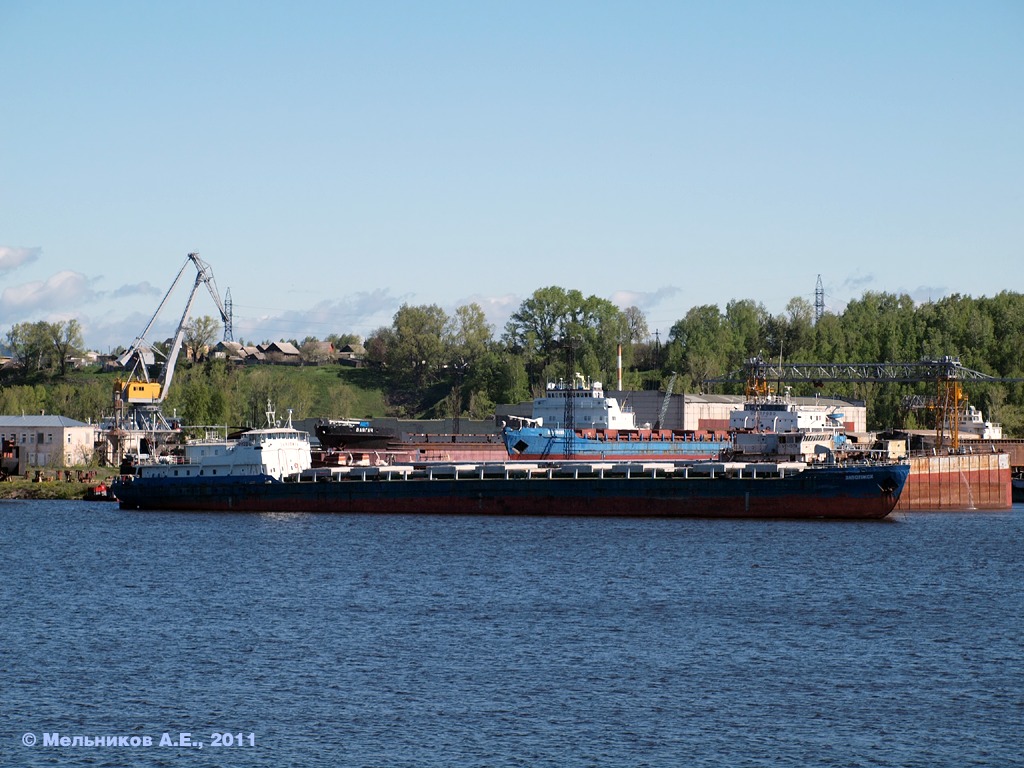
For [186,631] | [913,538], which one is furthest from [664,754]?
[913,538]

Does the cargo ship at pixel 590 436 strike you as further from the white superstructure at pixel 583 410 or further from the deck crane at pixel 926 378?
the deck crane at pixel 926 378

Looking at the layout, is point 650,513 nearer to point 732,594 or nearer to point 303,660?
point 732,594

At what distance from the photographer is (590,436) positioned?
9119 centimetres

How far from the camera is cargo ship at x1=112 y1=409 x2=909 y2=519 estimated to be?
65750mm

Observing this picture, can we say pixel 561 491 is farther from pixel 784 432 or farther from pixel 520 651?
pixel 520 651

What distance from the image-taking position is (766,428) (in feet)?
281

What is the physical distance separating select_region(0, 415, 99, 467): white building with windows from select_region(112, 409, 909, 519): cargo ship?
111ft

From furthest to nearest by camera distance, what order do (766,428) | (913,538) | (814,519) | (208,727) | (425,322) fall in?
(425,322) < (766,428) < (814,519) < (913,538) < (208,727)

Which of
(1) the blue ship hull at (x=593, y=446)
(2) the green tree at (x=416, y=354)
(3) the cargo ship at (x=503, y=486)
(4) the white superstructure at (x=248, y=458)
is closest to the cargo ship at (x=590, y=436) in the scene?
(1) the blue ship hull at (x=593, y=446)

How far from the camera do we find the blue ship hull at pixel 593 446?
291ft

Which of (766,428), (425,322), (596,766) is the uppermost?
(425,322)

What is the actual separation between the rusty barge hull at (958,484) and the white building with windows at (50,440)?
212ft

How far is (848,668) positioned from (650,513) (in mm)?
34835

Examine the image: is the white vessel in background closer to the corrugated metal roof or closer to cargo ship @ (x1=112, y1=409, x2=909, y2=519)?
cargo ship @ (x1=112, y1=409, x2=909, y2=519)
